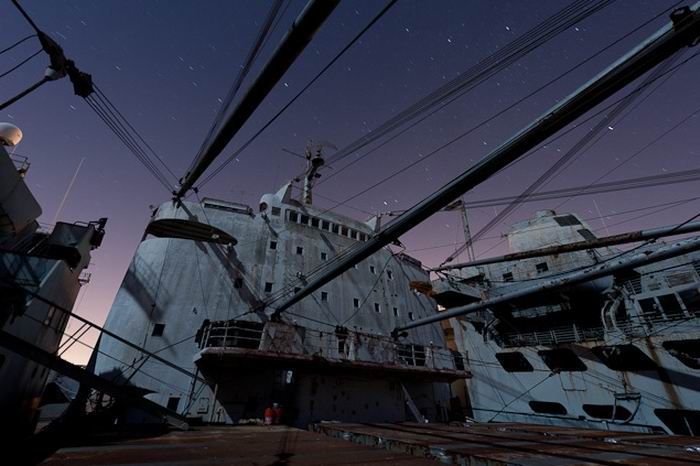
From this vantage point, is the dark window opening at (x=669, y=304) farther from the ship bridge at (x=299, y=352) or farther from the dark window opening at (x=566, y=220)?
the ship bridge at (x=299, y=352)

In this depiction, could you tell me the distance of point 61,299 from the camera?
14.7 metres

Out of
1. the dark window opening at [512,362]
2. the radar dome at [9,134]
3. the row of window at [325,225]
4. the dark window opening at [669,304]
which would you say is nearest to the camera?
the dark window opening at [669,304]

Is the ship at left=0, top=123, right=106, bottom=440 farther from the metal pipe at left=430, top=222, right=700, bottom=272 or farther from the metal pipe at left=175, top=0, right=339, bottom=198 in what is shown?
the metal pipe at left=430, top=222, right=700, bottom=272

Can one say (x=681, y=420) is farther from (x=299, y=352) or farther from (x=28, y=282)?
(x=28, y=282)

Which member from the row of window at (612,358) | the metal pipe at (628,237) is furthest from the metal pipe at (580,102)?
the row of window at (612,358)

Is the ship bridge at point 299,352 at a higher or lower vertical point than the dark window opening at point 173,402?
higher

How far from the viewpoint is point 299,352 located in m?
14.3

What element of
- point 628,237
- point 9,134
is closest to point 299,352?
point 628,237

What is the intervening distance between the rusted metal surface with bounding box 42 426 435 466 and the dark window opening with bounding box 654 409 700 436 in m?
22.8

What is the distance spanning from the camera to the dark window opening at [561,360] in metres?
21.0

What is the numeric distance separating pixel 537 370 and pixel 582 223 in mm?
18678

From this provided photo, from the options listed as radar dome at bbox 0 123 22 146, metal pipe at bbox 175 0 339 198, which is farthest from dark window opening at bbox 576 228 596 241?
radar dome at bbox 0 123 22 146

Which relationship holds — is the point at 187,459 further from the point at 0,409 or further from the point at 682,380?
the point at 682,380

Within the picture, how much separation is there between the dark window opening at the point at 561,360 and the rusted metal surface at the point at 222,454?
75.4 feet
